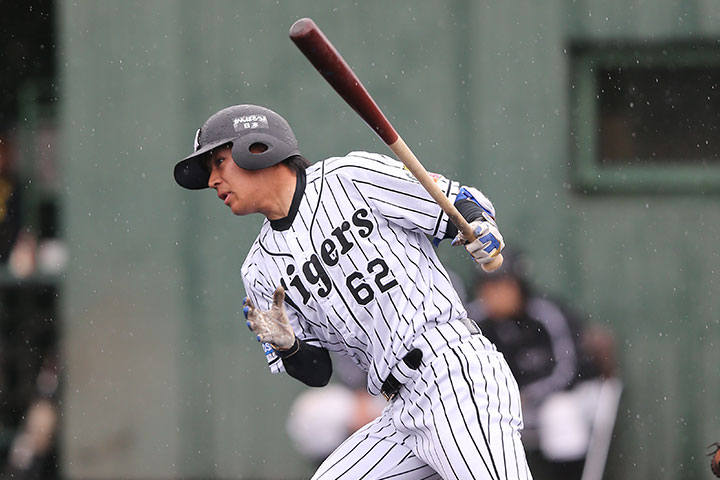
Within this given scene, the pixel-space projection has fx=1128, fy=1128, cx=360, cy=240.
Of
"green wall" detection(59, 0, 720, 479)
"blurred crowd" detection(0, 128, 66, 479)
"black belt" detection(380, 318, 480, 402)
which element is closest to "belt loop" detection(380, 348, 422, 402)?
"black belt" detection(380, 318, 480, 402)

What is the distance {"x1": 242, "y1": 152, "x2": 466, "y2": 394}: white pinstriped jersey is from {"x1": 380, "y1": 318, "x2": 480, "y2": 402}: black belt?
0.06ft

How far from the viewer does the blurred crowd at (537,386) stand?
6.17m

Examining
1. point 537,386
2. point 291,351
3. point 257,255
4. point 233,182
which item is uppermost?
point 233,182

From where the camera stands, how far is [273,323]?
3389 millimetres

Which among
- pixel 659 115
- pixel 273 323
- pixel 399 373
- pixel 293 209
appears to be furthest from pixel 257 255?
pixel 659 115

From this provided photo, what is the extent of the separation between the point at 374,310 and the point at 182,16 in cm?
338

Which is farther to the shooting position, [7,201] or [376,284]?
[7,201]

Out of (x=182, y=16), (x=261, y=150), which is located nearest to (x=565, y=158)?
(x=182, y=16)

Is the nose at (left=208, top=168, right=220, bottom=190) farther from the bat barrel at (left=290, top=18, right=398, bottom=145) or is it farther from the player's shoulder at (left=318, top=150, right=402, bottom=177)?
the bat barrel at (left=290, top=18, right=398, bottom=145)

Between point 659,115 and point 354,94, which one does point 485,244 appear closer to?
point 354,94

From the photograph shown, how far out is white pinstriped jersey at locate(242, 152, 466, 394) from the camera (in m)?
3.43

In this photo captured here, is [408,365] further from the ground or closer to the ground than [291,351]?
closer to the ground

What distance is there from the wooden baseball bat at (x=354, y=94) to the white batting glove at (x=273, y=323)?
54 centimetres

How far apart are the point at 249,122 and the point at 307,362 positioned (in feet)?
2.57
